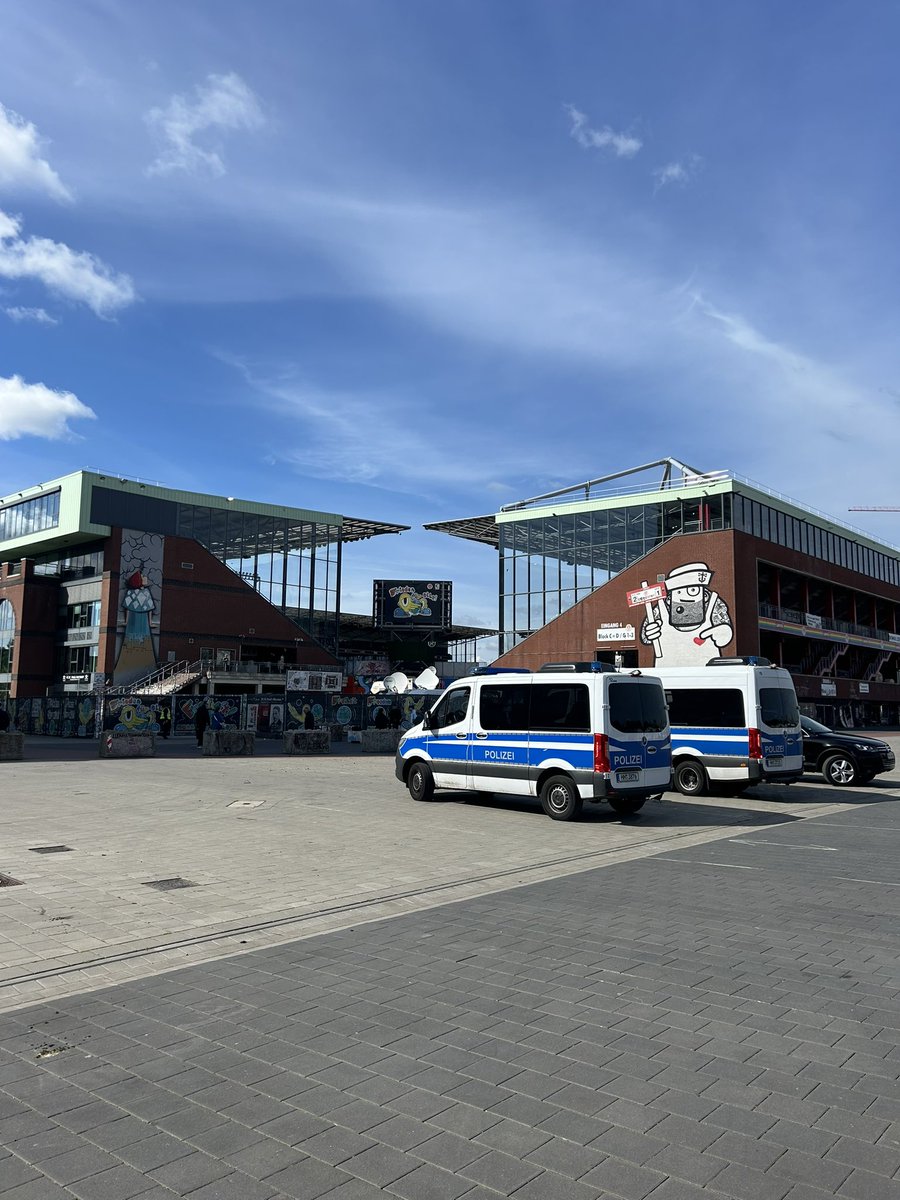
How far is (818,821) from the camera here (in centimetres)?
1515

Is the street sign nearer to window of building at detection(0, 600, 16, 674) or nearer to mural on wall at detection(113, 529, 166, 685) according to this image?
mural on wall at detection(113, 529, 166, 685)

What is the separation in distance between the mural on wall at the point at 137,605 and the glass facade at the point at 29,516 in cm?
521

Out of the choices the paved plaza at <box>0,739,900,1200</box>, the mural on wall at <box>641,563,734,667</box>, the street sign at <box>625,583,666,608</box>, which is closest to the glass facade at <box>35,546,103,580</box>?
the street sign at <box>625,583,666,608</box>

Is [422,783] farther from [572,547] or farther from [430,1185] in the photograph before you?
[572,547]

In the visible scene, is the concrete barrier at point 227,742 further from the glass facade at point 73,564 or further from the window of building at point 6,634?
the window of building at point 6,634

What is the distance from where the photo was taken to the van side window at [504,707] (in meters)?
15.1

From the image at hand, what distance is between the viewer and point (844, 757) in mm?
21531

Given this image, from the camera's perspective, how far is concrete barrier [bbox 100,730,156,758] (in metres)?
27.3

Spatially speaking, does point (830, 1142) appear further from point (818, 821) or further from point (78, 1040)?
point (818, 821)

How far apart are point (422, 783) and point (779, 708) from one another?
291 inches

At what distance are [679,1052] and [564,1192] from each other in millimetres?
1584

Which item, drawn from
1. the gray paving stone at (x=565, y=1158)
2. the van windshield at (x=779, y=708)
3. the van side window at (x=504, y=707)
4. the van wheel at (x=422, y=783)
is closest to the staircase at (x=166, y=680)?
the van wheel at (x=422, y=783)

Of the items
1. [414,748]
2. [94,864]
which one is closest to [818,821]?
[414,748]

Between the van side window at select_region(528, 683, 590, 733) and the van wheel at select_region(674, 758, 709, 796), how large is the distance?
5.45 meters
